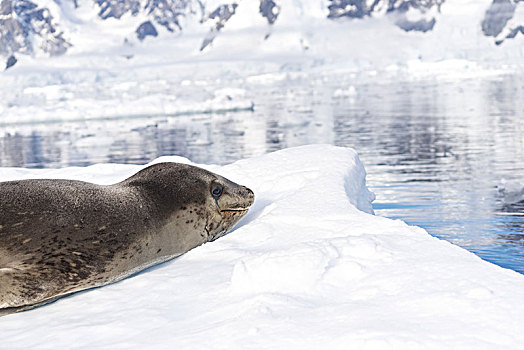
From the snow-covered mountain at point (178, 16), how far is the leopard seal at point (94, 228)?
95.3m

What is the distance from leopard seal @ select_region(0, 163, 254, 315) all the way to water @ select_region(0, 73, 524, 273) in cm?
239

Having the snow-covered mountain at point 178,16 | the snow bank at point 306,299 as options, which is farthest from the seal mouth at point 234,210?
the snow-covered mountain at point 178,16

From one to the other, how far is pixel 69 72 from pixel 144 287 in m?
67.7

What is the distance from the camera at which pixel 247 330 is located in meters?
2.21

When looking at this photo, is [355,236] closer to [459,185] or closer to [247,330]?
[247,330]

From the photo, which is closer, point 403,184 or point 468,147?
point 403,184

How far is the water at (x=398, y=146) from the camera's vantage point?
6.33 meters

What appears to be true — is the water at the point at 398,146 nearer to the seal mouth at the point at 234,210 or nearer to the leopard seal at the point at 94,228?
the seal mouth at the point at 234,210

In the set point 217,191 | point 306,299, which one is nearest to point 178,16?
point 217,191

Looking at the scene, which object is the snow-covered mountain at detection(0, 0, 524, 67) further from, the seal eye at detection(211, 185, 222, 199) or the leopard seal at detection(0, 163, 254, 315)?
the leopard seal at detection(0, 163, 254, 315)

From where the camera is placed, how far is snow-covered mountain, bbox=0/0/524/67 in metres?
105

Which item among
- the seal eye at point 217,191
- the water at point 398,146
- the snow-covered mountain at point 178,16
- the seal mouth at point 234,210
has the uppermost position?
the snow-covered mountain at point 178,16

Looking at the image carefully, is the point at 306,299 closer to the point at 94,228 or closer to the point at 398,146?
the point at 94,228

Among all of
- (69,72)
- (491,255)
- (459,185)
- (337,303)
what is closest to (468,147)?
(459,185)
